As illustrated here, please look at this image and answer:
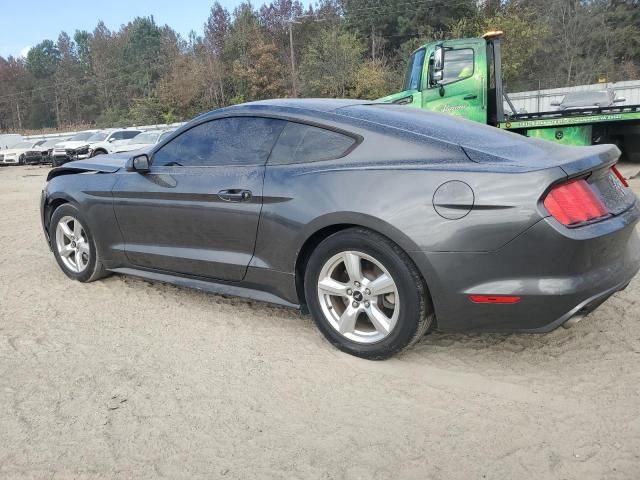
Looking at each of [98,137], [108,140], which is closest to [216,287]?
[108,140]

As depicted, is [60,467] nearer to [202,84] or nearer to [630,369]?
[630,369]

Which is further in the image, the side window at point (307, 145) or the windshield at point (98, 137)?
the windshield at point (98, 137)

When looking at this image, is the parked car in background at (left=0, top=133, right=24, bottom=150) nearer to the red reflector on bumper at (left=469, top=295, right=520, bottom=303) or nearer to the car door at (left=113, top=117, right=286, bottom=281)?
the car door at (left=113, top=117, right=286, bottom=281)

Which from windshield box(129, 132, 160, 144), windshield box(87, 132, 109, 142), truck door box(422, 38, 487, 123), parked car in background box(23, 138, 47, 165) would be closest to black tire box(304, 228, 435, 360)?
truck door box(422, 38, 487, 123)

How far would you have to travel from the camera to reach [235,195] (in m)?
3.58

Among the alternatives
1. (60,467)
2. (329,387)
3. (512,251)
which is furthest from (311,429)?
(512,251)

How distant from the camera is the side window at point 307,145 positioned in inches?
130

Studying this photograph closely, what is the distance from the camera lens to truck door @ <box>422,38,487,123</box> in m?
9.58

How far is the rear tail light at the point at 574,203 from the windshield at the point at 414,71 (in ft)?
23.8

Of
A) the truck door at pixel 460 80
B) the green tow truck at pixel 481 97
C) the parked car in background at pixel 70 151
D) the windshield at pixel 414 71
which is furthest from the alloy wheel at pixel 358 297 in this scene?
the parked car in background at pixel 70 151

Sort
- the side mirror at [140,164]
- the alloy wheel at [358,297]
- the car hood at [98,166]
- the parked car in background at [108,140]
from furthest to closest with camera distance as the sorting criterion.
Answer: the parked car in background at [108,140] < the car hood at [98,166] < the side mirror at [140,164] < the alloy wheel at [358,297]

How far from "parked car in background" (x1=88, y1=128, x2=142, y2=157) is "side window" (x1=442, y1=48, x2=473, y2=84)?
16.4m

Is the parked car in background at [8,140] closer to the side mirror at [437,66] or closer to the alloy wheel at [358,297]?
the side mirror at [437,66]

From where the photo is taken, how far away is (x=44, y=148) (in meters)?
27.8
